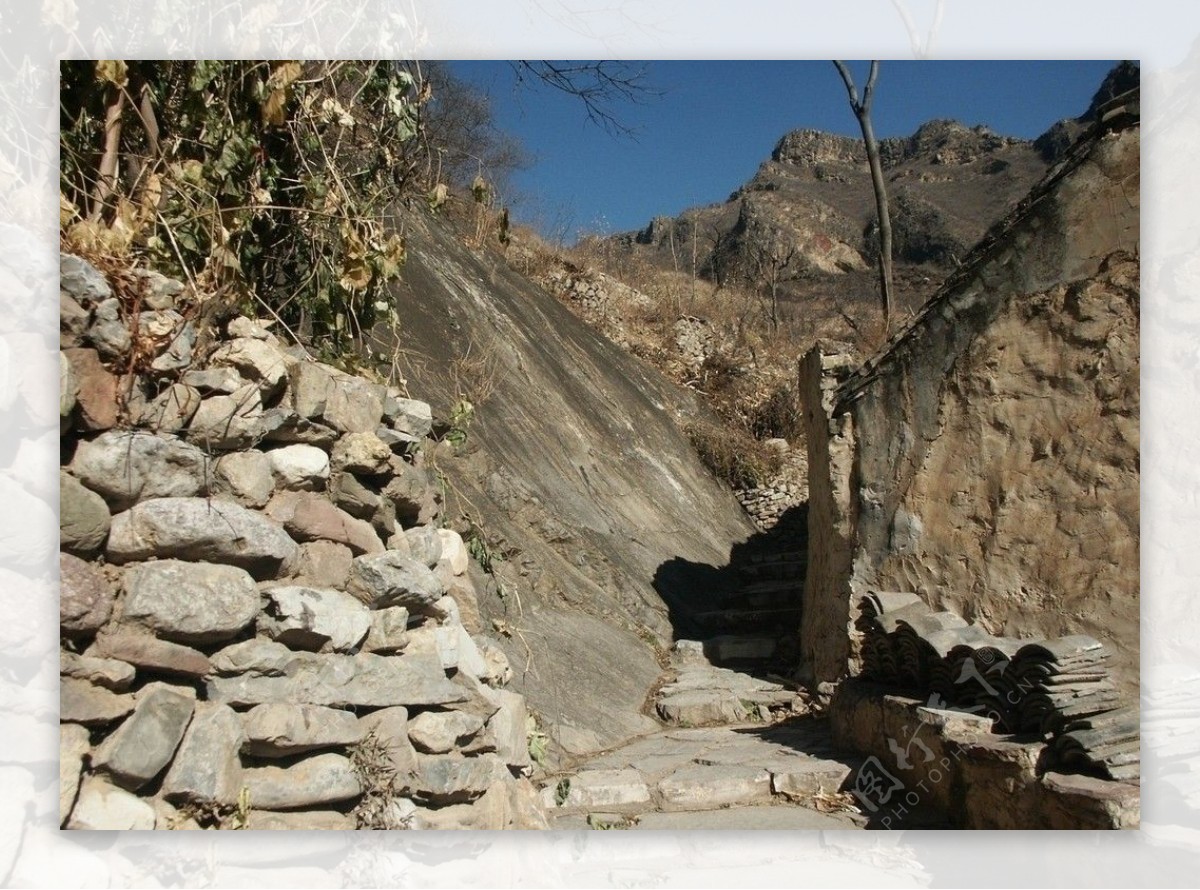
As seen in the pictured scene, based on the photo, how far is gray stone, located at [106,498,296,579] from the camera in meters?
2.29

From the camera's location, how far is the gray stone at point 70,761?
2.11 meters

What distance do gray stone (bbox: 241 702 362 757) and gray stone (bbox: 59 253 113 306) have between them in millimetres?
1064

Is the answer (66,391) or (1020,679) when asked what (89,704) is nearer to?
(66,391)

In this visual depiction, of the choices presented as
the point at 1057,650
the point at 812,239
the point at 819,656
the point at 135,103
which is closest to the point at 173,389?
the point at 135,103

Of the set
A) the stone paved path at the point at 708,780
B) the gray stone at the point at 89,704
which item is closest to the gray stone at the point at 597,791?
the stone paved path at the point at 708,780

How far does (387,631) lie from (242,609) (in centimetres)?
43

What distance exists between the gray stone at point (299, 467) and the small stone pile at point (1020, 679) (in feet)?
8.16

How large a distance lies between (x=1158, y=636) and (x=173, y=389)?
3411 millimetres

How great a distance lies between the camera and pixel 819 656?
5.89 m

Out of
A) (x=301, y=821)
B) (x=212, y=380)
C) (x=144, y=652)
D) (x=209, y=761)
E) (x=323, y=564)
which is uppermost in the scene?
(x=212, y=380)

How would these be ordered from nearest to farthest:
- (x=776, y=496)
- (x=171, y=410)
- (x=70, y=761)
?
(x=70, y=761), (x=171, y=410), (x=776, y=496)

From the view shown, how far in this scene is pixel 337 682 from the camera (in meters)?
2.48

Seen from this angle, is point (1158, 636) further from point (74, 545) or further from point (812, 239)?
point (812, 239)

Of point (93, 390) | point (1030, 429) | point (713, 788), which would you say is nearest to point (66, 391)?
point (93, 390)
